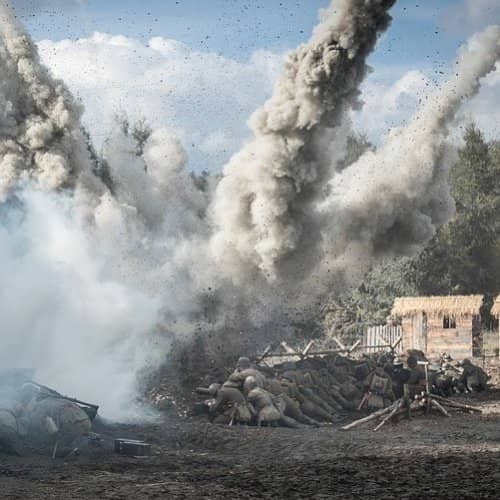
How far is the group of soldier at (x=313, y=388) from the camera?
2734cm

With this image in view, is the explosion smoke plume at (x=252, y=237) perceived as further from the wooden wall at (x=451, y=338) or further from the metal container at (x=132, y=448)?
the wooden wall at (x=451, y=338)

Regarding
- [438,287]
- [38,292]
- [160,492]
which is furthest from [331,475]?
[438,287]

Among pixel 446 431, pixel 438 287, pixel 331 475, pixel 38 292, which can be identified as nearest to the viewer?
pixel 331 475

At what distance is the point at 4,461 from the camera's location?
2000 centimetres

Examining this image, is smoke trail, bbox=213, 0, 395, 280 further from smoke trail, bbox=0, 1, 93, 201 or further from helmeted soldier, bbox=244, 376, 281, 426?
smoke trail, bbox=0, 1, 93, 201

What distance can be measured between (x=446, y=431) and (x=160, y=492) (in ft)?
39.0

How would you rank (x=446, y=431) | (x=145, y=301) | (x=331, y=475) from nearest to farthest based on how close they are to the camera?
(x=331, y=475) < (x=446, y=431) < (x=145, y=301)

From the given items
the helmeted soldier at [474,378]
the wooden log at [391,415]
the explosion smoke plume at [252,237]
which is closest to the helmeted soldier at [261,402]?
the wooden log at [391,415]

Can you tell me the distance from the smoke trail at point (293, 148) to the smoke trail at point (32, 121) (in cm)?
1329

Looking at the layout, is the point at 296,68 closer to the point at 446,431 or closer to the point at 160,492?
the point at 446,431

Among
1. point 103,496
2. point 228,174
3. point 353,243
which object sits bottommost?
point 103,496

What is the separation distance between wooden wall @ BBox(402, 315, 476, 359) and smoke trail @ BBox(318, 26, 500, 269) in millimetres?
15329

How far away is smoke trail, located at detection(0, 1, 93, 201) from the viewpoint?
42.9 m

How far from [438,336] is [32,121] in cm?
2319
